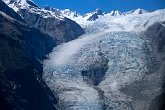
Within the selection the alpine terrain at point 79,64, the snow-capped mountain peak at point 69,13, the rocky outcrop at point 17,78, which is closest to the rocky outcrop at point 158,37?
the alpine terrain at point 79,64

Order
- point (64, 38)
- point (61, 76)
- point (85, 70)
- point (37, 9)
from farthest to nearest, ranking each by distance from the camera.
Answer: point (37, 9) → point (64, 38) → point (85, 70) → point (61, 76)

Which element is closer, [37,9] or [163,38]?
[163,38]

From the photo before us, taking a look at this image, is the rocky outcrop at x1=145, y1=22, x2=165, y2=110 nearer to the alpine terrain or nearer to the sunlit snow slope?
the alpine terrain

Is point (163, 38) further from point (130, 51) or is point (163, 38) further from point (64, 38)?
point (64, 38)

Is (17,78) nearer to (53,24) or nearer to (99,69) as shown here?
(99,69)

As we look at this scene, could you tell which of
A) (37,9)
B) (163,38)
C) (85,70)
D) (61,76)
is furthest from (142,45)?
(37,9)

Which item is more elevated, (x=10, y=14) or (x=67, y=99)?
(x=10, y=14)

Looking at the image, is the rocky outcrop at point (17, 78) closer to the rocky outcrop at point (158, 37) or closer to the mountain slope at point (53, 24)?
the rocky outcrop at point (158, 37)

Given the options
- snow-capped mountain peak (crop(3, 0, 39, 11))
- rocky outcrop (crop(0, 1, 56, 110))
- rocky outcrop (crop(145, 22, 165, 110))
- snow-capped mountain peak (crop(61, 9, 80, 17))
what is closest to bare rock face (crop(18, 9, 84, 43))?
snow-capped mountain peak (crop(3, 0, 39, 11))
